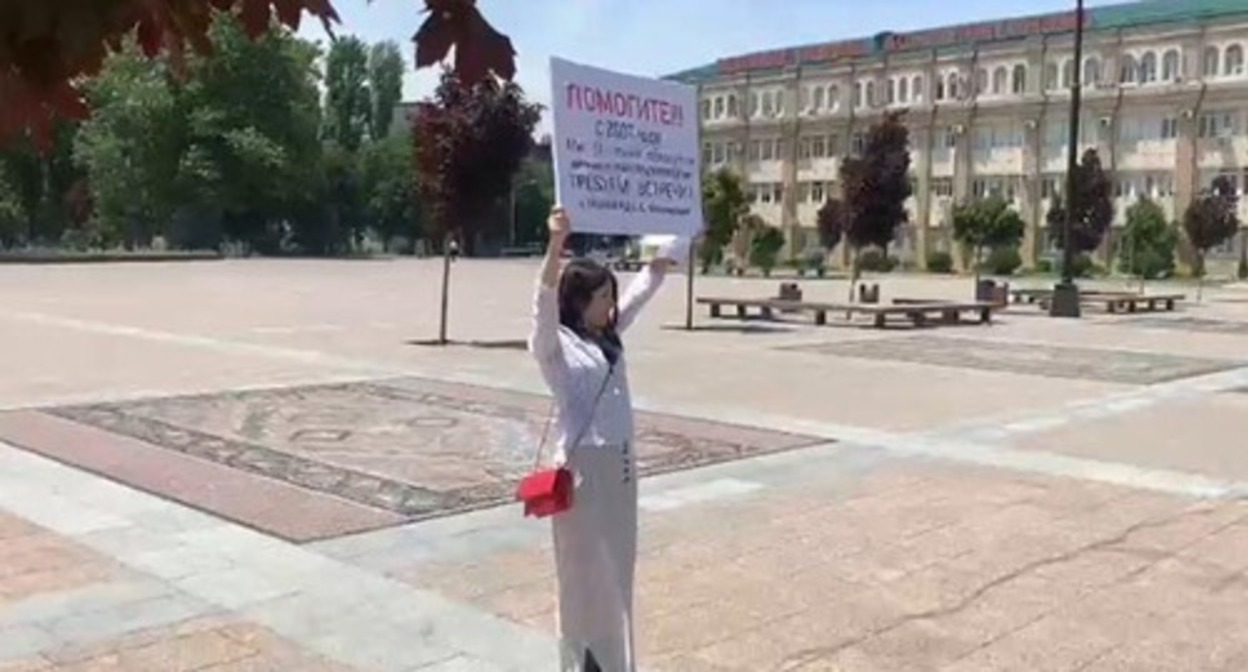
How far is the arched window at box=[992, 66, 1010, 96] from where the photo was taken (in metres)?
82.6

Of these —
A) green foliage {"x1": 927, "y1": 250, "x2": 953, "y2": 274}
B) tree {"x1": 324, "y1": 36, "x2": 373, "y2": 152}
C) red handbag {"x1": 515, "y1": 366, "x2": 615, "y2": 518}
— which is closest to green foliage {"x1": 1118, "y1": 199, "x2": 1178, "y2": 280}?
green foliage {"x1": 927, "y1": 250, "x2": 953, "y2": 274}

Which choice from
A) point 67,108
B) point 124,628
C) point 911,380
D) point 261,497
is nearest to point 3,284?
point 911,380

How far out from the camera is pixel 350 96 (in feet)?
313

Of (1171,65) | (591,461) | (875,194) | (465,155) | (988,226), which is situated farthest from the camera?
(1171,65)

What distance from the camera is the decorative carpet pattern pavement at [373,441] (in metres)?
8.26

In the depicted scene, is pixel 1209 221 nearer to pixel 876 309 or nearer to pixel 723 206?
pixel 723 206

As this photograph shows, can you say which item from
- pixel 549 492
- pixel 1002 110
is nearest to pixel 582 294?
pixel 549 492

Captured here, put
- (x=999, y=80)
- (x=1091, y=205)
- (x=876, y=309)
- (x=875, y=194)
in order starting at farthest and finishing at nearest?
1. (x=999, y=80)
2. (x=1091, y=205)
3. (x=875, y=194)
4. (x=876, y=309)

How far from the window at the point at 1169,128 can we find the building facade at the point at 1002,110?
85mm

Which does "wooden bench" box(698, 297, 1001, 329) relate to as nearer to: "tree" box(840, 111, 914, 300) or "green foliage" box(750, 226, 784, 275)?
"tree" box(840, 111, 914, 300)

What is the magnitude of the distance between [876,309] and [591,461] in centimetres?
2117

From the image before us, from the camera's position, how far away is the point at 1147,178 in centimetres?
7738

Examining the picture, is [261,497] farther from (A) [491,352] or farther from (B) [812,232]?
(B) [812,232]

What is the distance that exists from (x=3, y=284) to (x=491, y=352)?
23.8 metres
